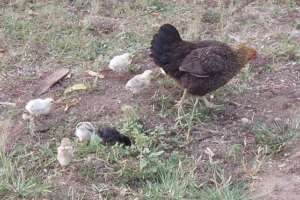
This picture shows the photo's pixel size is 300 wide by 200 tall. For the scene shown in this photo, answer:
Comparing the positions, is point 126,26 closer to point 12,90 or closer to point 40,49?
point 40,49

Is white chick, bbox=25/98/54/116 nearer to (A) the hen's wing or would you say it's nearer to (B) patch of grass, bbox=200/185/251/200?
(A) the hen's wing

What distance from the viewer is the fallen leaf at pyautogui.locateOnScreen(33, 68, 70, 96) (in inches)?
191

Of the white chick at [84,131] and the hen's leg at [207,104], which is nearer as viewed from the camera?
the white chick at [84,131]

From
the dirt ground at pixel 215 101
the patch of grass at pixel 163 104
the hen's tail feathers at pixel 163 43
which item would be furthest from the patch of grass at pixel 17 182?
the hen's tail feathers at pixel 163 43

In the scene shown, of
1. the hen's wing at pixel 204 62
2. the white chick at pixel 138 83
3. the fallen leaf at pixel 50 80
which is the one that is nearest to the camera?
the hen's wing at pixel 204 62

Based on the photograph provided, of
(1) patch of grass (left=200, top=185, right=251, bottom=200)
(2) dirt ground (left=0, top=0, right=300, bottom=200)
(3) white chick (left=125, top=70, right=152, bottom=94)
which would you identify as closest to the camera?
(1) patch of grass (left=200, top=185, right=251, bottom=200)

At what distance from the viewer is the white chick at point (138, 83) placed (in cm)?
464

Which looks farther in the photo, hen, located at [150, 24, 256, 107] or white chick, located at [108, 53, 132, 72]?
white chick, located at [108, 53, 132, 72]

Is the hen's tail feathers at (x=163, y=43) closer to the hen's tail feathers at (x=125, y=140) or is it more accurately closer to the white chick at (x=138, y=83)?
the white chick at (x=138, y=83)

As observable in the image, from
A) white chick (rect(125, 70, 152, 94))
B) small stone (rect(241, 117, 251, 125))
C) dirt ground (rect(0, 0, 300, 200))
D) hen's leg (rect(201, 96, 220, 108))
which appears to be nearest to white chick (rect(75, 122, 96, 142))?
dirt ground (rect(0, 0, 300, 200))

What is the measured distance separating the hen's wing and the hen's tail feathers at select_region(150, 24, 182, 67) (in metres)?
0.17

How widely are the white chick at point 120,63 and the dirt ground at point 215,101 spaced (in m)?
0.06

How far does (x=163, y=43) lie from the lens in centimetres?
453

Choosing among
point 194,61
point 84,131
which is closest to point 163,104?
point 194,61
